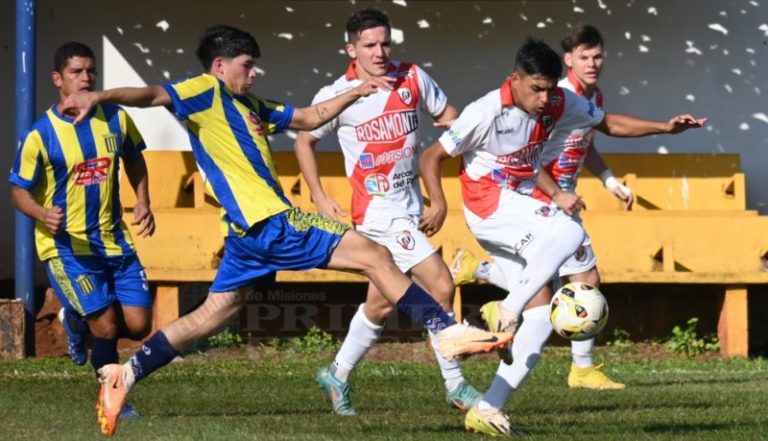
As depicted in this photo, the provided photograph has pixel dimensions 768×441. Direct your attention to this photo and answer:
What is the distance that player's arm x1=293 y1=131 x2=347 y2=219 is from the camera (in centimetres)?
909

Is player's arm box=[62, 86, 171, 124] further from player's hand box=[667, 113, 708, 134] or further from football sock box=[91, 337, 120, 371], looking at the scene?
player's hand box=[667, 113, 708, 134]

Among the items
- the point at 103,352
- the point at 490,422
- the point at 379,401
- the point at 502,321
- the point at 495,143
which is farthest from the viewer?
the point at 379,401

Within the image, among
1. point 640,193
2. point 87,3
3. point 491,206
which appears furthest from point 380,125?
point 87,3

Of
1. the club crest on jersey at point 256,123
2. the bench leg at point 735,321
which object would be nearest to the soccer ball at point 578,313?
the club crest on jersey at point 256,123

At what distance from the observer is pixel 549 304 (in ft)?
26.6

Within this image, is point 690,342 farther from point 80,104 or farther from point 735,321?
point 80,104

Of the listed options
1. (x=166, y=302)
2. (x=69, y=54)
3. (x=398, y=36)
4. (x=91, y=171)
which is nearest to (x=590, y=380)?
(x=91, y=171)

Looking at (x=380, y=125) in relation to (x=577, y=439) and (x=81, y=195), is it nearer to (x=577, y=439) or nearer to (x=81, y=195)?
(x=81, y=195)

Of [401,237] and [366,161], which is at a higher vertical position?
[366,161]

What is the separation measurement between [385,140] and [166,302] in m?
3.82

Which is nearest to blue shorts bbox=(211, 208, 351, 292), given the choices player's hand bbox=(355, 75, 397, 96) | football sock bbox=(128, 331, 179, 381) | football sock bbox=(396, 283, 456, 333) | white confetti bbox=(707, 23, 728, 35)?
football sock bbox=(128, 331, 179, 381)

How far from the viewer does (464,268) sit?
31.4 ft

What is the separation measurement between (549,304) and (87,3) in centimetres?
773

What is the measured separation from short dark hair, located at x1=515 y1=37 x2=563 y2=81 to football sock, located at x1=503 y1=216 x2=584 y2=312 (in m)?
0.78
